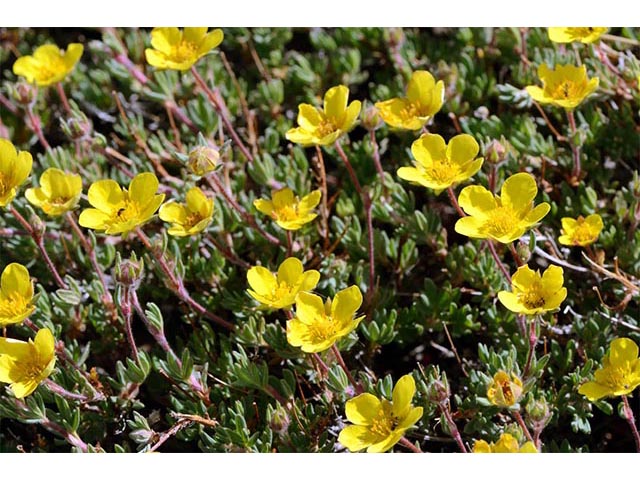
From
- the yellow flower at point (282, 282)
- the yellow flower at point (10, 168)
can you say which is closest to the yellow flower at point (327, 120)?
the yellow flower at point (282, 282)

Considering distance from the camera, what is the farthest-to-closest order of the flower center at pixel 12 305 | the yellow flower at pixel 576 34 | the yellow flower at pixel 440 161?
the yellow flower at pixel 576 34 < the yellow flower at pixel 440 161 < the flower center at pixel 12 305

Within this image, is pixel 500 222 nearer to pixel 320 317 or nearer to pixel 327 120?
pixel 320 317

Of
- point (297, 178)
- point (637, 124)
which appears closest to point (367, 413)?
point (297, 178)

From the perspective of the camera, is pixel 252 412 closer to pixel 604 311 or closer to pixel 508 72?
pixel 604 311

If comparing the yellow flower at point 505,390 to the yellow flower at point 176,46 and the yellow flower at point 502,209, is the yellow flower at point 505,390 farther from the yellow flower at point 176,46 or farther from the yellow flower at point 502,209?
the yellow flower at point 176,46

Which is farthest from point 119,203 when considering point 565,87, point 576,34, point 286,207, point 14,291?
point 576,34

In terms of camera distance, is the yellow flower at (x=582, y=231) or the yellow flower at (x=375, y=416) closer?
the yellow flower at (x=375, y=416)

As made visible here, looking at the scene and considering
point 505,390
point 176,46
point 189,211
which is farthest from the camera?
point 176,46
